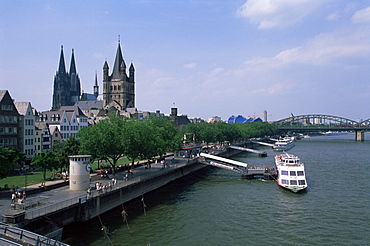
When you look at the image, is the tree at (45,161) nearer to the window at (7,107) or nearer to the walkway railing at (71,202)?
the walkway railing at (71,202)

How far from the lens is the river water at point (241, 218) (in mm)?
32031

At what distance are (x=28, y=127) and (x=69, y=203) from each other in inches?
1682

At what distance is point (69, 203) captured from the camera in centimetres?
3334

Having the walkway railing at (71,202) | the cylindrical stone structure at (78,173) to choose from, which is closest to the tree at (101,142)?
the walkway railing at (71,202)

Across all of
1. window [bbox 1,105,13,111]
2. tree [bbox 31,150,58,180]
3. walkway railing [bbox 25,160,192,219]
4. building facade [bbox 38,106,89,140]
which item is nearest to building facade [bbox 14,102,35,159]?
window [bbox 1,105,13,111]

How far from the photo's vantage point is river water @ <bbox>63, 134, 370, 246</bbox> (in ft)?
105

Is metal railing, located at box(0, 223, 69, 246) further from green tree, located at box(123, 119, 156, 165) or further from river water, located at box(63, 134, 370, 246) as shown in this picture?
green tree, located at box(123, 119, 156, 165)

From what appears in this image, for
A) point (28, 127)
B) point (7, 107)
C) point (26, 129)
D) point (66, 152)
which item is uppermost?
point (7, 107)

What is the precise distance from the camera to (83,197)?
3509 cm

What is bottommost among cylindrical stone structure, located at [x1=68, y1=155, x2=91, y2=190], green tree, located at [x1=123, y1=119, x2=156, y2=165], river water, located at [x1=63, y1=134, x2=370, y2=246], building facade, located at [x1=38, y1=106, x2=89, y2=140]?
river water, located at [x1=63, y1=134, x2=370, y2=246]

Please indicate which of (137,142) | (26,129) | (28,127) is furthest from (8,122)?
(137,142)

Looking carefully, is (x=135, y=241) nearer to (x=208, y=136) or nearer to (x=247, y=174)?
(x=247, y=174)

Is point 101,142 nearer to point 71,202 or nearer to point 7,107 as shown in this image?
point 71,202

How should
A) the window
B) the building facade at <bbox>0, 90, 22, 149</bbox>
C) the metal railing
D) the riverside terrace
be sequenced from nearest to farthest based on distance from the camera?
1. the metal railing
2. the riverside terrace
3. the building facade at <bbox>0, 90, 22, 149</bbox>
4. the window
